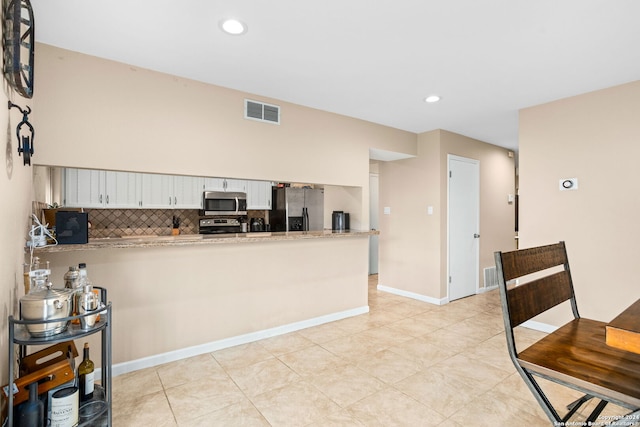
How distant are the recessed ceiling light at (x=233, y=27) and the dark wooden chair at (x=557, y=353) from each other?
1.94m

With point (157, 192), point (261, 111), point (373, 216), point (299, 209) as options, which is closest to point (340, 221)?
point (299, 209)

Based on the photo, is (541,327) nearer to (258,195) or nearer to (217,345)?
(217,345)

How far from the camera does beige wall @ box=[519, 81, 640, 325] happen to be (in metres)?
2.88

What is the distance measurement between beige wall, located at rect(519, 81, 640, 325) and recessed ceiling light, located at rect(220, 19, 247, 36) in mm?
3117

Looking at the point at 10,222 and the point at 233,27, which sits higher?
the point at 233,27

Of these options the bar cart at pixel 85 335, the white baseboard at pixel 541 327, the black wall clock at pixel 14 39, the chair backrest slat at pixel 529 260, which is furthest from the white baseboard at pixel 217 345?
the chair backrest slat at pixel 529 260

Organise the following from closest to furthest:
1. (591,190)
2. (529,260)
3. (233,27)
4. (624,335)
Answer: (624,335), (529,260), (233,27), (591,190)

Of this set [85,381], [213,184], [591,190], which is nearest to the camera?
[85,381]

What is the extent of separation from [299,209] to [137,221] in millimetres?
2297

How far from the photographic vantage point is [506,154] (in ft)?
18.0

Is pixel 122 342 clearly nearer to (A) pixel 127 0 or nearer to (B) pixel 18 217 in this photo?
(B) pixel 18 217

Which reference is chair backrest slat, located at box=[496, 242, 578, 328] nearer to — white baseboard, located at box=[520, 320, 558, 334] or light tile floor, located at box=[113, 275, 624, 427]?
light tile floor, located at box=[113, 275, 624, 427]

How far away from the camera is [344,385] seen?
2.34 metres

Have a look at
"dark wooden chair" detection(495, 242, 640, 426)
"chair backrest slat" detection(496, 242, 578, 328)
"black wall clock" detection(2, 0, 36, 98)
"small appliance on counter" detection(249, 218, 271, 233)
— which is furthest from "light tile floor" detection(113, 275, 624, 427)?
"small appliance on counter" detection(249, 218, 271, 233)
